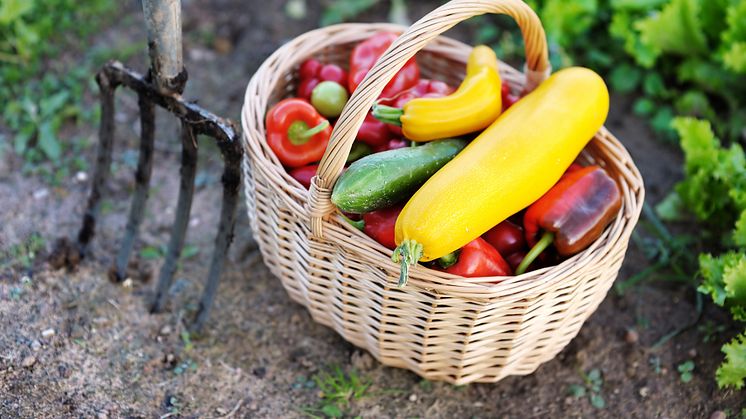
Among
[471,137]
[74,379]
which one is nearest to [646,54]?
[471,137]

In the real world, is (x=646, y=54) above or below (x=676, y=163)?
above

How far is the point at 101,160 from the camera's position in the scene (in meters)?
2.57

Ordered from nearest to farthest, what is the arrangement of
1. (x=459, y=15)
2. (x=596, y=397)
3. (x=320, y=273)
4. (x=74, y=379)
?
(x=459, y=15) < (x=320, y=273) < (x=74, y=379) < (x=596, y=397)

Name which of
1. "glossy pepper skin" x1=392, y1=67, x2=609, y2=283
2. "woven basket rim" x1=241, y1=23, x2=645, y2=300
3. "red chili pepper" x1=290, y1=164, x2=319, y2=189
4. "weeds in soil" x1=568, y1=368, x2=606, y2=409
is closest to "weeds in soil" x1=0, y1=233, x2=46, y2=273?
"woven basket rim" x1=241, y1=23, x2=645, y2=300

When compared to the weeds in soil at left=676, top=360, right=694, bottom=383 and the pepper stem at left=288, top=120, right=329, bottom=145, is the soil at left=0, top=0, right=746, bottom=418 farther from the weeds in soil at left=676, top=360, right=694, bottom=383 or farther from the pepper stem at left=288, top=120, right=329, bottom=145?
the pepper stem at left=288, top=120, right=329, bottom=145

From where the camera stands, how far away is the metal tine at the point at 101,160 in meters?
2.41

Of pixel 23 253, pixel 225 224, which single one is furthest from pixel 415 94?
pixel 23 253

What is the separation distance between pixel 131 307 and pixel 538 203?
150cm

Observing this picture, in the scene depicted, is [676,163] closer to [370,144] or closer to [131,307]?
[370,144]

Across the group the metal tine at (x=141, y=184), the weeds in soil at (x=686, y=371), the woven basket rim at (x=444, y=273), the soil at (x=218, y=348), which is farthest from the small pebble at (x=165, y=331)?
the weeds in soil at (x=686, y=371)

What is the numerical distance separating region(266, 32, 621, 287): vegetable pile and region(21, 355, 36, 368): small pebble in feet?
3.43

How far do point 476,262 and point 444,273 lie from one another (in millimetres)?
143

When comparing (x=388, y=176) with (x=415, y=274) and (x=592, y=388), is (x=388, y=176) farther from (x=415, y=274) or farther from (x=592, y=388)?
(x=592, y=388)

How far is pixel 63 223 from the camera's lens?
2834mm
